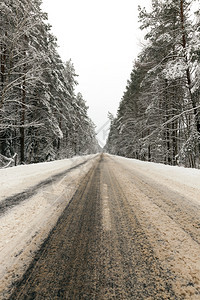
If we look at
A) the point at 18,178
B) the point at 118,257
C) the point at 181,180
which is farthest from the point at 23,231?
the point at 181,180

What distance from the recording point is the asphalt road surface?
0.67m

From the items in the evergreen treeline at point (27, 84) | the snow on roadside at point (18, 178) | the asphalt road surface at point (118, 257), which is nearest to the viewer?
the asphalt road surface at point (118, 257)

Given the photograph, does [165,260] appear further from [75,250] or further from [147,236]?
[75,250]

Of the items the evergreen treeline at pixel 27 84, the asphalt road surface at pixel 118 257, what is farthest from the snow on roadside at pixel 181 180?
the evergreen treeline at pixel 27 84

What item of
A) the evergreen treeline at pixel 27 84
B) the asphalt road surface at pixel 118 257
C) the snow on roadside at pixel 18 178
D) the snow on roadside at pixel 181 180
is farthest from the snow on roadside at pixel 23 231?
the evergreen treeline at pixel 27 84

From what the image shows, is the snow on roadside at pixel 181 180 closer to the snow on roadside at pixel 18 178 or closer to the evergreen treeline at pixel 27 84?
the snow on roadside at pixel 18 178

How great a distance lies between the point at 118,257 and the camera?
2.95ft

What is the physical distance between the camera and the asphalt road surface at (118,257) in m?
0.67

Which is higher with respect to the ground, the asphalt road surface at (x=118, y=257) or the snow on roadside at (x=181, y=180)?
the asphalt road surface at (x=118, y=257)

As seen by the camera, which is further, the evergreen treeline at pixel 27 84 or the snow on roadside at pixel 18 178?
the evergreen treeline at pixel 27 84

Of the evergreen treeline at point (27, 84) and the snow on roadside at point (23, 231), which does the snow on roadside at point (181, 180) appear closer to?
the snow on roadside at point (23, 231)

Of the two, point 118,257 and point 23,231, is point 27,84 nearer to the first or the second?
point 23,231

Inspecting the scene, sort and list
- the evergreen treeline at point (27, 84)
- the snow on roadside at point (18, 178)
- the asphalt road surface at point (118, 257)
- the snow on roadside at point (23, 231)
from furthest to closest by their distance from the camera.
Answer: the evergreen treeline at point (27, 84), the snow on roadside at point (18, 178), the snow on roadside at point (23, 231), the asphalt road surface at point (118, 257)

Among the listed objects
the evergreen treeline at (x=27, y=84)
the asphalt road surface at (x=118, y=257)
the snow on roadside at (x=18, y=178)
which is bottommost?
the asphalt road surface at (x=118, y=257)
